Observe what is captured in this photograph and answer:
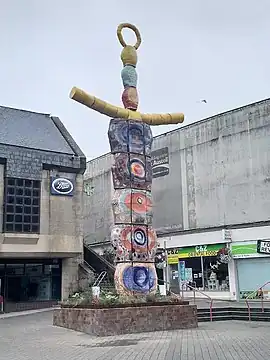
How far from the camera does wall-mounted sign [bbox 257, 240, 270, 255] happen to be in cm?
2770

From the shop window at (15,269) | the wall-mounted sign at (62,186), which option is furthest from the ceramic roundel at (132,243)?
the shop window at (15,269)

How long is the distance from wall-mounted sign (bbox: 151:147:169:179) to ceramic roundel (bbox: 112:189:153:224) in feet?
56.9

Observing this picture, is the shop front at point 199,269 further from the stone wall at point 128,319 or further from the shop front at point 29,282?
the stone wall at point 128,319

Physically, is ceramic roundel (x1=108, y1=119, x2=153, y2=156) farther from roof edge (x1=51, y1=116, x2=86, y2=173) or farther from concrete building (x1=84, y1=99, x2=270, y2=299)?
concrete building (x1=84, y1=99, x2=270, y2=299)

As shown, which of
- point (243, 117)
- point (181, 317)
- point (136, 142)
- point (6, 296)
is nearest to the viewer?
point (181, 317)

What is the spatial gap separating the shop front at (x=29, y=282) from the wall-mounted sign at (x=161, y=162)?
10.5m

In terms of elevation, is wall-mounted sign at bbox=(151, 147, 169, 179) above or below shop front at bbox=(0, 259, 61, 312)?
above

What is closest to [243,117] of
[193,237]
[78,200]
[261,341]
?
[193,237]

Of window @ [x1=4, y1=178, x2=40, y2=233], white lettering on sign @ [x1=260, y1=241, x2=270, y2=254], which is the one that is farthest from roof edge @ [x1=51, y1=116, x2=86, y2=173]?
white lettering on sign @ [x1=260, y1=241, x2=270, y2=254]

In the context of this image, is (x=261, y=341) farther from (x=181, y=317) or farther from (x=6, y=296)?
(x=6, y=296)

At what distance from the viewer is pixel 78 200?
103 feet

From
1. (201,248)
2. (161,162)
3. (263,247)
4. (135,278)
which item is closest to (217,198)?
(201,248)

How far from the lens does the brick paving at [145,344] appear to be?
11.5 metres

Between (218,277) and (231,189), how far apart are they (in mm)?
5688
